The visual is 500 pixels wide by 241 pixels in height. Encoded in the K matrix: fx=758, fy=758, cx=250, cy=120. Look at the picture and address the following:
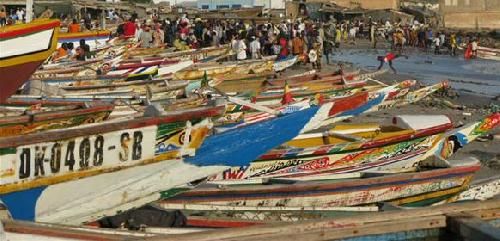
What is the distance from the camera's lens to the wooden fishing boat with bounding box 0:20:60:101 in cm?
912

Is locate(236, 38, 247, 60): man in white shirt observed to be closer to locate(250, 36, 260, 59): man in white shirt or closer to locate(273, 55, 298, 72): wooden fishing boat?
locate(250, 36, 260, 59): man in white shirt

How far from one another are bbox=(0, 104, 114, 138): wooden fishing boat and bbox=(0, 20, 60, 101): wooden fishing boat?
1.60 ft

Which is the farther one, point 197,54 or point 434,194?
point 197,54

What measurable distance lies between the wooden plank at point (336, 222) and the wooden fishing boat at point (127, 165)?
225cm

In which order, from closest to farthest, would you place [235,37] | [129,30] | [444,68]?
[129,30] → [235,37] → [444,68]

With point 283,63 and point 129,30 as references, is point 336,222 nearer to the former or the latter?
point 283,63

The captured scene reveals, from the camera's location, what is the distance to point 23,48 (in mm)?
9289

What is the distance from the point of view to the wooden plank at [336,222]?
4.69 metres

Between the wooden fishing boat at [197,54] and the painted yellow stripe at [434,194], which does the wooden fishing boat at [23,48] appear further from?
the wooden fishing boat at [197,54]

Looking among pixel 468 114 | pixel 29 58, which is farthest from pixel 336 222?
pixel 468 114

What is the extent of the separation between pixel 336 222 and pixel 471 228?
877 mm

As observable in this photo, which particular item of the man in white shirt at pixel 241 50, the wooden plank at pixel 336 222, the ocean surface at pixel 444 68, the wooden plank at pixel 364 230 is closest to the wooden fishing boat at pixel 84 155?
the wooden plank at pixel 336 222

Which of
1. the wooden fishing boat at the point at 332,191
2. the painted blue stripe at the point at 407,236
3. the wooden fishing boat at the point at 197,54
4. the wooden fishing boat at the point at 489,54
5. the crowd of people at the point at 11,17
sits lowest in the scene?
the wooden fishing boat at the point at 489,54

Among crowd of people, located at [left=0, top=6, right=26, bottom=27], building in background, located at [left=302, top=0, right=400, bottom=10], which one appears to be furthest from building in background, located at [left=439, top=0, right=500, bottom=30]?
crowd of people, located at [left=0, top=6, right=26, bottom=27]
